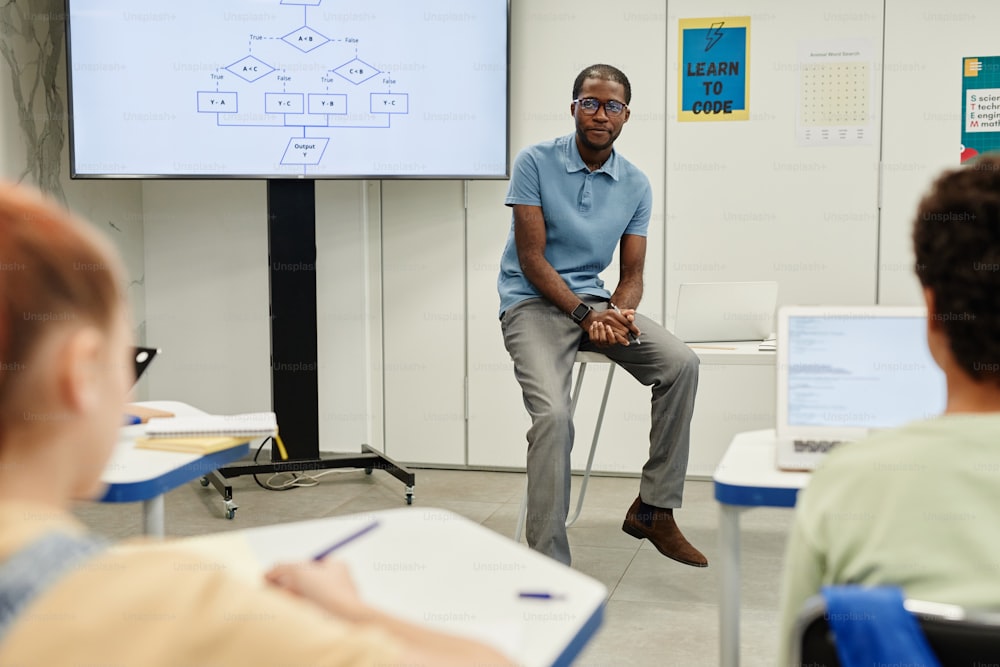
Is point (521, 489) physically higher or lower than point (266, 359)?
lower

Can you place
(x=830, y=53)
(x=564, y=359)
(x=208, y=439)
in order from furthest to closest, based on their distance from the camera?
(x=830, y=53) < (x=564, y=359) < (x=208, y=439)

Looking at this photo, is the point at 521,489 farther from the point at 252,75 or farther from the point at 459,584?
the point at 459,584

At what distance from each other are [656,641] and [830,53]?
2.43m

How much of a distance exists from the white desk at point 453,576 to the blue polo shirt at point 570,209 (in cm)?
203

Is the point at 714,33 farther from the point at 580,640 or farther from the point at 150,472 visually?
the point at 580,640

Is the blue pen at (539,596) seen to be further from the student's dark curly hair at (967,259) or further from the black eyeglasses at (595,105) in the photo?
the black eyeglasses at (595,105)

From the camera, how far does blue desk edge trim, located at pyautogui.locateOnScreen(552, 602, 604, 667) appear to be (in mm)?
895

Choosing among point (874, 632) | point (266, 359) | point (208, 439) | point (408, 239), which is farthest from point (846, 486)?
point (266, 359)

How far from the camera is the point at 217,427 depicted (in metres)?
1.73

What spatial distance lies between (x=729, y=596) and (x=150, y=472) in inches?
35.2

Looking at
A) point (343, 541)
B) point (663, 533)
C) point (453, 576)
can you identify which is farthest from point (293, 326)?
point (453, 576)

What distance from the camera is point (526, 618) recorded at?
95 centimetres

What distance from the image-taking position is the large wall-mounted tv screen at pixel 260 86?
11.9 feet

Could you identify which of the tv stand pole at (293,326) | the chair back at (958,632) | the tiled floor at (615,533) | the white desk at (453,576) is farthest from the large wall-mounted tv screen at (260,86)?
the chair back at (958,632)
